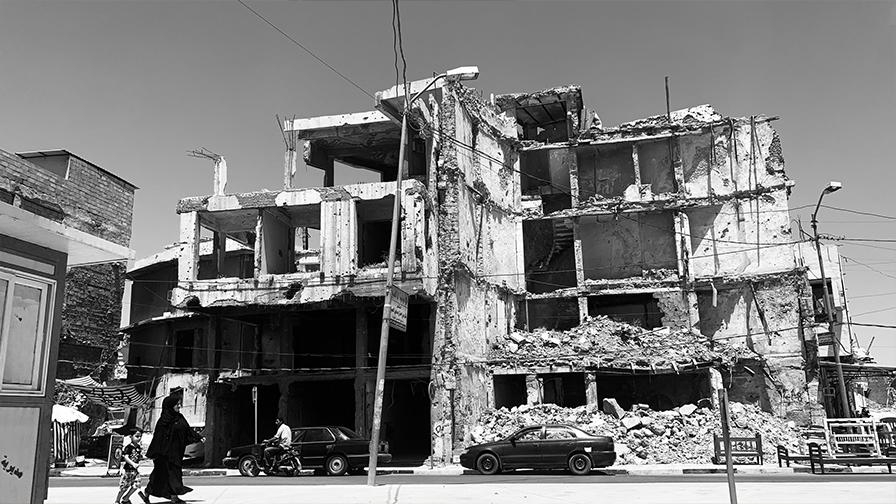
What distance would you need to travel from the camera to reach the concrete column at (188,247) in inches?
1098

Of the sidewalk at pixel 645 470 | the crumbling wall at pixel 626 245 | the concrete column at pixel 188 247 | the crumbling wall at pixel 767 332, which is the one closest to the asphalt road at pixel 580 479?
the sidewalk at pixel 645 470

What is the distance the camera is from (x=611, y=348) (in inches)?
1235

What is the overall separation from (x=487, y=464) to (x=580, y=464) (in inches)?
106

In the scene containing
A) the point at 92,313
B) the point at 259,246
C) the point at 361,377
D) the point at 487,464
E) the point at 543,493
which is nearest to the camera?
the point at 543,493

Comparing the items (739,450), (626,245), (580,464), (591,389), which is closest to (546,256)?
(626,245)

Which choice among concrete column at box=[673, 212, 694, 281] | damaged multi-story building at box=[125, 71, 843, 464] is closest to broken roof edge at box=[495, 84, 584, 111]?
damaged multi-story building at box=[125, 71, 843, 464]

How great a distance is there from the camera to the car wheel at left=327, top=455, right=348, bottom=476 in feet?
65.4

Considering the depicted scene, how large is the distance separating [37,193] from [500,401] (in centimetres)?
2069

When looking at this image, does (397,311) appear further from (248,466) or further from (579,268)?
(579,268)

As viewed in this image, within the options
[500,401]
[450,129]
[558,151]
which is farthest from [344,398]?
[558,151]

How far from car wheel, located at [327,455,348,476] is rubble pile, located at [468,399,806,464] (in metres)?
7.45

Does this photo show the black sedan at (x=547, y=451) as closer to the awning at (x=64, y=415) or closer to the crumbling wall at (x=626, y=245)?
the awning at (x=64, y=415)

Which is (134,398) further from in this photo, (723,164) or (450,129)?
(723,164)

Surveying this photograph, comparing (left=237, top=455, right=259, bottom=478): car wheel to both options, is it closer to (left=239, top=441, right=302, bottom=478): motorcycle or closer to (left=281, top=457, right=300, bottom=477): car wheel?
(left=239, top=441, right=302, bottom=478): motorcycle
